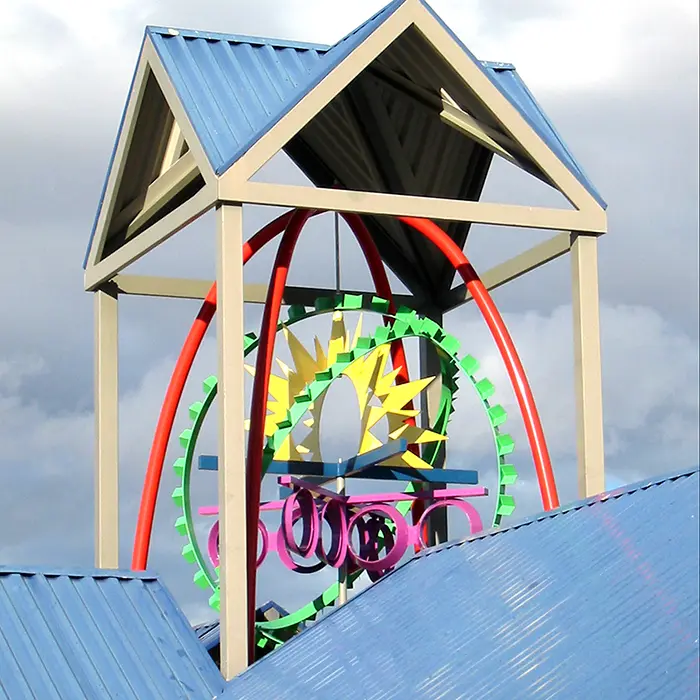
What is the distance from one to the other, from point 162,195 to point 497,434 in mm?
3893

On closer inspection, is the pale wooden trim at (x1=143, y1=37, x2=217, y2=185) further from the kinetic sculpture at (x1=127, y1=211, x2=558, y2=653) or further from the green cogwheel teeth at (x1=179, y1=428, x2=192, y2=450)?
the green cogwheel teeth at (x1=179, y1=428, x2=192, y2=450)

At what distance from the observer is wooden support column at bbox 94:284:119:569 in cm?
1491

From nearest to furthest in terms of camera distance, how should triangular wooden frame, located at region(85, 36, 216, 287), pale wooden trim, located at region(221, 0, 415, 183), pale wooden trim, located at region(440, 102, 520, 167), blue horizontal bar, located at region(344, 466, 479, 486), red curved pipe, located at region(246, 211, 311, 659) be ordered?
1. pale wooden trim, located at region(221, 0, 415, 183)
2. red curved pipe, located at region(246, 211, 311, 659)
3. triangular wooden frame, located at region(85, 36, 216, 287)
4. pale wooden trim, located at region(440, 102, 520, 167)
5. blue horizontal bar, located at region(344, 466, 479, 486)

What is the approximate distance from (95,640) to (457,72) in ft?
18.2

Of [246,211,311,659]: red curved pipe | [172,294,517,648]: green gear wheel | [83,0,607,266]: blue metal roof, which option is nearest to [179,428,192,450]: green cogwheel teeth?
[172,294,517,648]: green gear wheel

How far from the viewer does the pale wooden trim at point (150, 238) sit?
40.3 feet

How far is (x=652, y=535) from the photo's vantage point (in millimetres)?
10617

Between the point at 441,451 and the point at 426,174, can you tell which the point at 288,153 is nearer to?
the point at 426,174

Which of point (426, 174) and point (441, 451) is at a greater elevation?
point (426, 174)

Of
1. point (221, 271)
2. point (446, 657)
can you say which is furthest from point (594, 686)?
point (221, 271)

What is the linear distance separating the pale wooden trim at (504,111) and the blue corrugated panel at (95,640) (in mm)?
4783

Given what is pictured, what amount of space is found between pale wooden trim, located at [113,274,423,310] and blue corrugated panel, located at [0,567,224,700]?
13.7 feet

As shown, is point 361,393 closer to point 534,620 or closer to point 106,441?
point 106,441

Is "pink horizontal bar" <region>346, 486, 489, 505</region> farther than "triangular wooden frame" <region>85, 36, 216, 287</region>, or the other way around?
Result: "pink horizontal bar" <region>346, 486, 489, 505</region>
